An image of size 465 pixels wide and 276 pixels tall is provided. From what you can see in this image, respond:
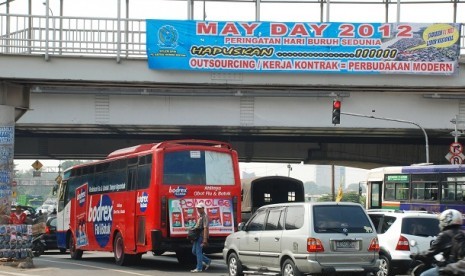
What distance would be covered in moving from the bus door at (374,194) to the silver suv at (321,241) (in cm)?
1756

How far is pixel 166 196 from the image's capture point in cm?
2141

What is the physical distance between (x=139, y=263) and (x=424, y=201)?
451 inches

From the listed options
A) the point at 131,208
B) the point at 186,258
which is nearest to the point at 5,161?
the point at 131,208

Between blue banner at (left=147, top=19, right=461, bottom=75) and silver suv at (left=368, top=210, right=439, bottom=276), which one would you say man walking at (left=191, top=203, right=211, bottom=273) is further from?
blue banner at (left=147, top=19, right=461, bottom=75)

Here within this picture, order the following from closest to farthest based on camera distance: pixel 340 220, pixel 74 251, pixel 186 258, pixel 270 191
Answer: pixel 340 220 → pixel 186 258 → pixel 74 251 → pixel 270 191

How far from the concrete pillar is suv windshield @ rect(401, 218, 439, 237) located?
12632 millimetres

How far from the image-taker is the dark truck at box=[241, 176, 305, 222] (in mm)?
35562

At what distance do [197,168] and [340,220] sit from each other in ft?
21.3

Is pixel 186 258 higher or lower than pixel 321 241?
lower

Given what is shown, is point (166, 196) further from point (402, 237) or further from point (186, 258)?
point (402, 237)

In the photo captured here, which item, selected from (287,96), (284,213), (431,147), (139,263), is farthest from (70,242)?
(431,147)

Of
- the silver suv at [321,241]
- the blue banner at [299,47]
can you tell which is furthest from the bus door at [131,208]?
the silver suv at [321,241]

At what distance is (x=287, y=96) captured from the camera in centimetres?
3447

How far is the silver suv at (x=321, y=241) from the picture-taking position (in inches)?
632
